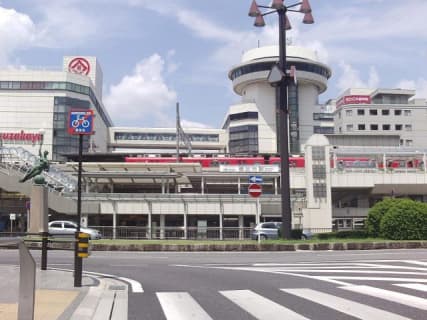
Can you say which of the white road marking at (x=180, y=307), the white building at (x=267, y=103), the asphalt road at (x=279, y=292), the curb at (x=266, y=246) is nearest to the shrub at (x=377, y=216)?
the curb at (x=266, y=246)

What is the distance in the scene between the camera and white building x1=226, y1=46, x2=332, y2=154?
105438 millimetres

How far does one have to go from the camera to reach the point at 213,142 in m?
124

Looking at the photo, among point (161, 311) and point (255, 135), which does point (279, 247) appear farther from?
point (255, 135)

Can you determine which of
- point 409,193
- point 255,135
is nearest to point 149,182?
point 409,193

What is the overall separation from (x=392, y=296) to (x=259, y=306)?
256 centimetres

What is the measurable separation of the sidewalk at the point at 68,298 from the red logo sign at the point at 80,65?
327 ft

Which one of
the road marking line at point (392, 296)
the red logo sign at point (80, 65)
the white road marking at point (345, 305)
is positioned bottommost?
the white road marking at point (345, 305)

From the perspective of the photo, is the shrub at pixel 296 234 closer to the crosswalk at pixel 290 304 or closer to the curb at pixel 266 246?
the curb at pixel 266 246

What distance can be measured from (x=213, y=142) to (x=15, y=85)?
4742cm

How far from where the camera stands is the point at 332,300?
898 cm

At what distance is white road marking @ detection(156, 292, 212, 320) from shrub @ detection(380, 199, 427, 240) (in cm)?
1986

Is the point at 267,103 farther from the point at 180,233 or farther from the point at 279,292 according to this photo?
the point at 279,292

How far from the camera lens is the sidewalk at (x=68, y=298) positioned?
7.82 meters

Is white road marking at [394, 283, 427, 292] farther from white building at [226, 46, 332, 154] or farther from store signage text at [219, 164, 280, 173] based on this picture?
white building at [226, 46, 332, 154]
